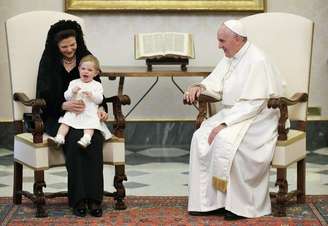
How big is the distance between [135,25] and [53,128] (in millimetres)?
3116

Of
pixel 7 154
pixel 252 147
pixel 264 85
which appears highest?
pixel 264 85

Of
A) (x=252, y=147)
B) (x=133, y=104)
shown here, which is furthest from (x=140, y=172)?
(x=252, y=147)

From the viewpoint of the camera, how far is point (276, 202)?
5.92 m

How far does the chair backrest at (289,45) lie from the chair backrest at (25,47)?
65.0 inches

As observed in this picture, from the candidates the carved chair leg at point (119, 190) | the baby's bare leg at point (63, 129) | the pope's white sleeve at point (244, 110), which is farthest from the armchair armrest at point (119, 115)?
the pope's white sleeve at point (244, 110)

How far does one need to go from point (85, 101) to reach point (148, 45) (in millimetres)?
2019

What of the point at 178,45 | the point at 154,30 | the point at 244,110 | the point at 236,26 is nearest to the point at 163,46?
the point at 178,45

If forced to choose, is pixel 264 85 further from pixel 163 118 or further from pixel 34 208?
pixel 163 118

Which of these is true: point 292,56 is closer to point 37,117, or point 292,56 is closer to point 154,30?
point 37,117

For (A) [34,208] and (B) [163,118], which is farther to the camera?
(B) [163,118]

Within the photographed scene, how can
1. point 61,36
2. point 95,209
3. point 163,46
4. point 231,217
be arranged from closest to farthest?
point 231,217 < point 95,209 < point 61,36 < point 163,46

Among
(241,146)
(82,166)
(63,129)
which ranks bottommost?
(82,166)

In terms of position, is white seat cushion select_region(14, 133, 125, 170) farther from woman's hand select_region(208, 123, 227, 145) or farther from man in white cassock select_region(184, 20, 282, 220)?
woman's hand select_region(208, 123, 227, 145)

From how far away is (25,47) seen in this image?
255 inches
